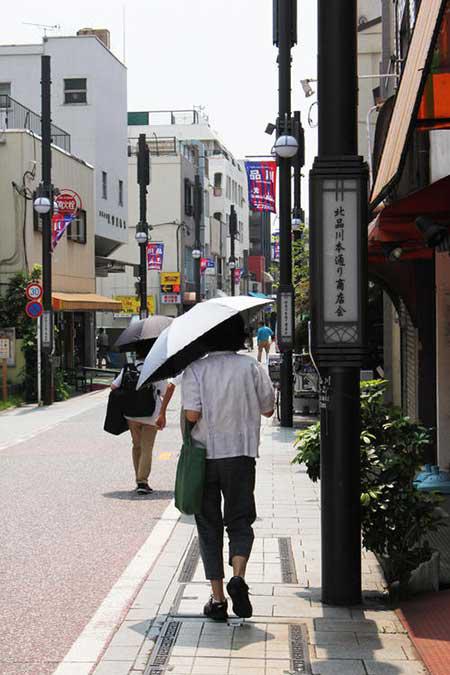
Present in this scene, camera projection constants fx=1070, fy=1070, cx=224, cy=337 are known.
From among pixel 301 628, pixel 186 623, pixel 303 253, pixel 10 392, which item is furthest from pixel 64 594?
pixel 10 392

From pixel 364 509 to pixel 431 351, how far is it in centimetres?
655

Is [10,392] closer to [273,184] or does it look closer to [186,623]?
[273,184]

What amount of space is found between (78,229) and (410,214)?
2842cm

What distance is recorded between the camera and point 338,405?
6.54 m

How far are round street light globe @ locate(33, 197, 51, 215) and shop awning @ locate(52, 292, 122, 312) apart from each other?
14.5 ft

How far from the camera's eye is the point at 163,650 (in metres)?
5.79

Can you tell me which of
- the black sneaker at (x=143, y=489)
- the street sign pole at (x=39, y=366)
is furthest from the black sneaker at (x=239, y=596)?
the street sign pole at (x=39, y=366)

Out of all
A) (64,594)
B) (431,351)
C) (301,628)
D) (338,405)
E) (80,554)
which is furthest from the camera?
(431,351)

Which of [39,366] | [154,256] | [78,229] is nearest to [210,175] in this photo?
[154,256]

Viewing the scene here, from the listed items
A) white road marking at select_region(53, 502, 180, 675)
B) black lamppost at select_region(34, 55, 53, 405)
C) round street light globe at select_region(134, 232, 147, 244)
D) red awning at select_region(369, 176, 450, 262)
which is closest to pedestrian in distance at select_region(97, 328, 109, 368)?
round street light globe at select_region(134, 232, 147, 244)

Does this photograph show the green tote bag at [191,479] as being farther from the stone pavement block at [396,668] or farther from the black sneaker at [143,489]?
the black sneaker at [143,489]

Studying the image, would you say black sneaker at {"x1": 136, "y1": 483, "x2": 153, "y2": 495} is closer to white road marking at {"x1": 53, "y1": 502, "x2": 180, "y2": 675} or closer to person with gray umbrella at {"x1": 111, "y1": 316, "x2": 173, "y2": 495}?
person with gray umbrella at {"x1": 111, "y1": 316, "x2": 173, "y2": 495}

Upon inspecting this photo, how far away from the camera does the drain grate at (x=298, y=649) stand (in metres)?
5.44

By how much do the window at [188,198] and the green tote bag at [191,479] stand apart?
60.7 m
